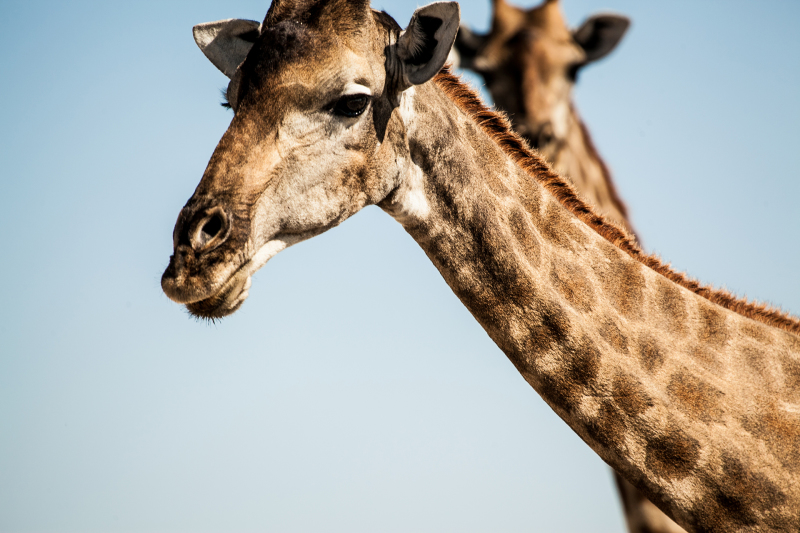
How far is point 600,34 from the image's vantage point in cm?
1216

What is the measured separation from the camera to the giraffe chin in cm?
395

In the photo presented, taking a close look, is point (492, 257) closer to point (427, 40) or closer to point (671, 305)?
point (671, 305)

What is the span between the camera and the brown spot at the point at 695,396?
4.20 meters

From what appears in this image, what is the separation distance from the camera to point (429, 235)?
4543mm

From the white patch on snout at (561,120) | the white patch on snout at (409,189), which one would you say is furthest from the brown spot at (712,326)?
the white patch on snout at (561,120)

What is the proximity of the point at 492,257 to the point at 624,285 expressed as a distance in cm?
91

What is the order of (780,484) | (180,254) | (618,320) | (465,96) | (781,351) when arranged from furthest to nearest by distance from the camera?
(465,96), (781,351), (618,320), (780,484), (180,254)

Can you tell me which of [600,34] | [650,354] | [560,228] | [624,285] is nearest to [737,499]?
[650,354]

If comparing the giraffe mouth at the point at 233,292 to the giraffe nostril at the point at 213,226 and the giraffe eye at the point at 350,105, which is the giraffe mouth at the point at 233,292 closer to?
the giraffe nostril at the point at 213,226

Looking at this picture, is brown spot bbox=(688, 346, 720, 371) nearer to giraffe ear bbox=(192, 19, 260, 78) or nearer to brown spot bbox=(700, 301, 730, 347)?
brown spot bbox=(700, 301, 730, 347)

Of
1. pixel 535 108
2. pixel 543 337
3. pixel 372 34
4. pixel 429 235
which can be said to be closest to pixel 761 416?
pixel 543 337

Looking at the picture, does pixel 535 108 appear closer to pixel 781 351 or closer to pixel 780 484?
pixel 781 351

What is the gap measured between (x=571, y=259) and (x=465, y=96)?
1.47 m

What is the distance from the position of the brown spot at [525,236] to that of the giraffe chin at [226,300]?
1.69 metres
